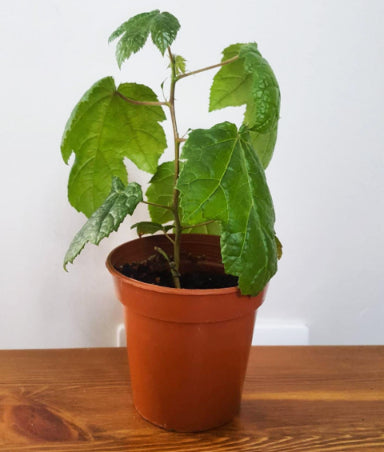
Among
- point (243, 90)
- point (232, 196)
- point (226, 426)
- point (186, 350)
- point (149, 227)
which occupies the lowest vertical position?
point (226, 426)

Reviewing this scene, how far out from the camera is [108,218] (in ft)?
2.16

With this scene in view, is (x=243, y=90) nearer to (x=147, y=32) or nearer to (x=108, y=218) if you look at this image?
(x=147, y=32)

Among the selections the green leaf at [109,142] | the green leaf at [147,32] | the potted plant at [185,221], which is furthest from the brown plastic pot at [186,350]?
the green leaf at [147,32]

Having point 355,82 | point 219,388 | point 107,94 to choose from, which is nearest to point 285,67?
point 355,82

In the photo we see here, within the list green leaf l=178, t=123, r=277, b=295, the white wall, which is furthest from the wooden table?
green leaf l=178, t=123, r=277, b=295

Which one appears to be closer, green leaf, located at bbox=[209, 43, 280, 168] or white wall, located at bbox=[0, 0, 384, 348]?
green leaf, located at bbox=[209, 43, 280, 168]

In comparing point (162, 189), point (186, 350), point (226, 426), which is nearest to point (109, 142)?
point (162, 189)

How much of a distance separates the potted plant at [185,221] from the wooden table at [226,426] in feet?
0.14

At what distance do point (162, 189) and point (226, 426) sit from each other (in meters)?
0.42

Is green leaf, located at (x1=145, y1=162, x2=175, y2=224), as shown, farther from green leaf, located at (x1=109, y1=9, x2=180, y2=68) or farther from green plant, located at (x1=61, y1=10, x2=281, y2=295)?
green leaf, located at (x1=109, y1=9, x2=180, y2=68)

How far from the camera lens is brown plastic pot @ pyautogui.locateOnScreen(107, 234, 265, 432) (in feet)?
2.30

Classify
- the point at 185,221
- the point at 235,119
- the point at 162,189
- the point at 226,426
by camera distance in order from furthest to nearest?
the point at 235,119, the point at 162,189, the point at 226,426, the point at 185,221

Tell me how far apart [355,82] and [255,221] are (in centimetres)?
57

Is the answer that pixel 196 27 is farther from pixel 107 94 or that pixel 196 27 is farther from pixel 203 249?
pixel 203 249
